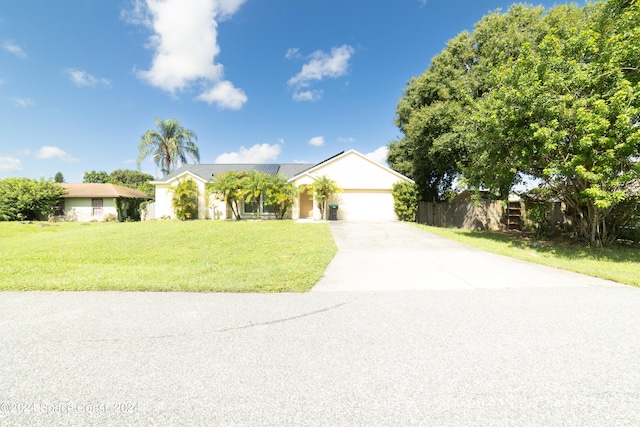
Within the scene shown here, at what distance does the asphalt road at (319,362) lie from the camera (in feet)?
6.06

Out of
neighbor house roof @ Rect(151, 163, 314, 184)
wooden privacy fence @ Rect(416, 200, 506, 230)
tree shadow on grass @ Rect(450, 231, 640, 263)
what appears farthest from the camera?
neighbor house roof @ Rect(151, 163, 314, 184)

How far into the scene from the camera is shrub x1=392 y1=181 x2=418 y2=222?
58.4ft

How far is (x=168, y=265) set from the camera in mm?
6250

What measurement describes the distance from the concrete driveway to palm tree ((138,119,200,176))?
87.4ft

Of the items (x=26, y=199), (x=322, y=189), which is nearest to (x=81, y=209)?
(x=26, y=199)

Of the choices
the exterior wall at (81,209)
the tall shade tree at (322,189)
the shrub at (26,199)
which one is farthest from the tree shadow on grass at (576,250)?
the shrub at (26,199)

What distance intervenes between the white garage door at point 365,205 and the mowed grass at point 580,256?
28.5ft

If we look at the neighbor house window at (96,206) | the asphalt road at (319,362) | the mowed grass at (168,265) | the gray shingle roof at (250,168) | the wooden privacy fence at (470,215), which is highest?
the gray shingle roof at (250,168)

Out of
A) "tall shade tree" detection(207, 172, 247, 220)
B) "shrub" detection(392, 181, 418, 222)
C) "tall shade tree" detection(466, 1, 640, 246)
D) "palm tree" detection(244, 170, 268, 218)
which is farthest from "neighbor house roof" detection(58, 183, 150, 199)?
"tall shade tree" detection(466, 1, 640, 246)

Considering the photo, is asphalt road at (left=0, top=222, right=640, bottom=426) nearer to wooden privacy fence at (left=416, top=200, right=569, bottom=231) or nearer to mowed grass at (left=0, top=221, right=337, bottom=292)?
mowed grass at (left=0, top=221, right=337, bottom=292)

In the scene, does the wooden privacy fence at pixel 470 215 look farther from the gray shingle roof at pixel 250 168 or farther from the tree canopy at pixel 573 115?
the gray shingle roof at pixel 250 168

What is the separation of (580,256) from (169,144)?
33007mm

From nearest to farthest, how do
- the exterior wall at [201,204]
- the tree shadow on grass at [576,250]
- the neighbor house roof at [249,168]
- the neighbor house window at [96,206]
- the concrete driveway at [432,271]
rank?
1. the concrete driveway at [432,271]
2. the tree shadow on grass at [576,250]
3. the exterior wall at [201,204]
4. the neighbor house window at [96,206]
5. the neighbor house roof at [249,168]

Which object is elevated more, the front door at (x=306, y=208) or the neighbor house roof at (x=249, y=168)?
the neighbor house roof at (x=249, y=168)
